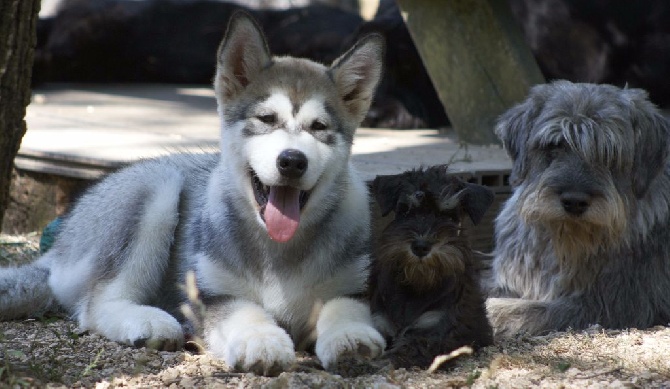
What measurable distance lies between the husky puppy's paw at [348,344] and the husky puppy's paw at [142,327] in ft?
2.46

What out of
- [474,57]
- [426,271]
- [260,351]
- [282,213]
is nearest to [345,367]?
[260,351]

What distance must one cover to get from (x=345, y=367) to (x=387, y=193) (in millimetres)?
811

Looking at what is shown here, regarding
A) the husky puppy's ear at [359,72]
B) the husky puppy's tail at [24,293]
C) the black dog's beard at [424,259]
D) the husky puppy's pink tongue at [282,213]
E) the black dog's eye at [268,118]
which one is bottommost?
the husky puppy's tail at [24,293]

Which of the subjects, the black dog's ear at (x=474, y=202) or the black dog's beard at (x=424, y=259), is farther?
the black dog's ear at (x=474, y=202)

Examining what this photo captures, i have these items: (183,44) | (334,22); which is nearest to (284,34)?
(334,22)

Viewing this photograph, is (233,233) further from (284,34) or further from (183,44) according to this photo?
(183,44)

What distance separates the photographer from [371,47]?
487 cm

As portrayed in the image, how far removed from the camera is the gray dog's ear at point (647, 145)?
17.9 feet

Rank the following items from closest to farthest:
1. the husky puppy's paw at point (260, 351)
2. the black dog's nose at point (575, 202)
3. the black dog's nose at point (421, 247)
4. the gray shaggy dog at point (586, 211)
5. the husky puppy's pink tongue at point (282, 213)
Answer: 1. the husky puppy's paw at point (260, 351)
2. the black dog's nose at point (421, 247)
3. the husky puppy's pink tongue at point (282, 213)
4. the black dog's nose at point (575, 202)
5. the gray shaggy dog at point (586, 211)

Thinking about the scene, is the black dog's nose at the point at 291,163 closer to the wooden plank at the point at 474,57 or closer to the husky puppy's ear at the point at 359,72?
the husky puppy's ear at the point at 359,72

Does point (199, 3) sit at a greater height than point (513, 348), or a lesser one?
greater

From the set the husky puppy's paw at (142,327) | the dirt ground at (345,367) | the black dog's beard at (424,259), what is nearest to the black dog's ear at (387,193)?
the black dog's beard at (424,259)

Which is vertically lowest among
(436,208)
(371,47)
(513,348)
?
(513,348)

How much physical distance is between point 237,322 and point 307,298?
0.40m
